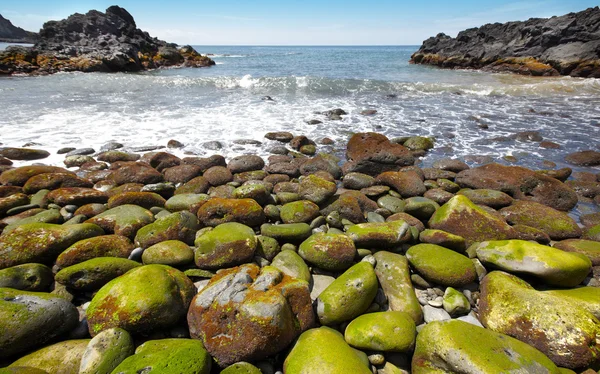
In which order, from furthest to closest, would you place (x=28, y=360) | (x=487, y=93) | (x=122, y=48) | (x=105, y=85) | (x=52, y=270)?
1. (x=122, y=48)
2. (x=105, y=85)
3. (x=487, y=93)
4. (x=52, y=270)
5. (x=28, y=360)

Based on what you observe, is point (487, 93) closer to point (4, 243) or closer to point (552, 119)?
point (552, 119)

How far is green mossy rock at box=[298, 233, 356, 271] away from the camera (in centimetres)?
380

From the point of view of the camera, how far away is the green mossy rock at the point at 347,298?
3066 millimetres

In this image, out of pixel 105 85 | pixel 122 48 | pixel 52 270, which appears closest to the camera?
pixel 52 270

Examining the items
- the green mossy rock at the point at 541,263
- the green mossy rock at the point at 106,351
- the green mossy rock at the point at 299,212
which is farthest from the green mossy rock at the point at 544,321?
the green mossy rock at the point at 106,351

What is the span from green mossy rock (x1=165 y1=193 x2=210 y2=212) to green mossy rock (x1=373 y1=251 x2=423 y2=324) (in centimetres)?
334

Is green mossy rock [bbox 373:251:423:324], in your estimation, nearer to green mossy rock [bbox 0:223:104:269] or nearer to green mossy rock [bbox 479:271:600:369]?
green mossy rock [bbox 479:271:600:369]

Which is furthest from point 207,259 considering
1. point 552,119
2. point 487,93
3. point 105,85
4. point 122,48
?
point 122,48

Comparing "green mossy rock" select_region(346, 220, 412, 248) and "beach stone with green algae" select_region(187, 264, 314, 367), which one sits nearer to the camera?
"beach stone with green algae" select_region(187, 264, 314, 367)

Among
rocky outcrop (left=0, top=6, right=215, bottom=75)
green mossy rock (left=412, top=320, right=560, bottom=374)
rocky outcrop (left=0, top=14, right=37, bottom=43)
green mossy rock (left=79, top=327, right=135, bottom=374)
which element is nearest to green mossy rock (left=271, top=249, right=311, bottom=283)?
green mossy rock (left=412, top=320, right=560, bottom=374)

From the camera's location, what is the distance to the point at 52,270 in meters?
3.60

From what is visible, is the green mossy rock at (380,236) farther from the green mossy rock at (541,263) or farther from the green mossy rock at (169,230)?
the green mossy rock at (169,230)

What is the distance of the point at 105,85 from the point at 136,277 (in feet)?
78.9

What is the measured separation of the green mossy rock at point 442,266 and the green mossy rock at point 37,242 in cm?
467
